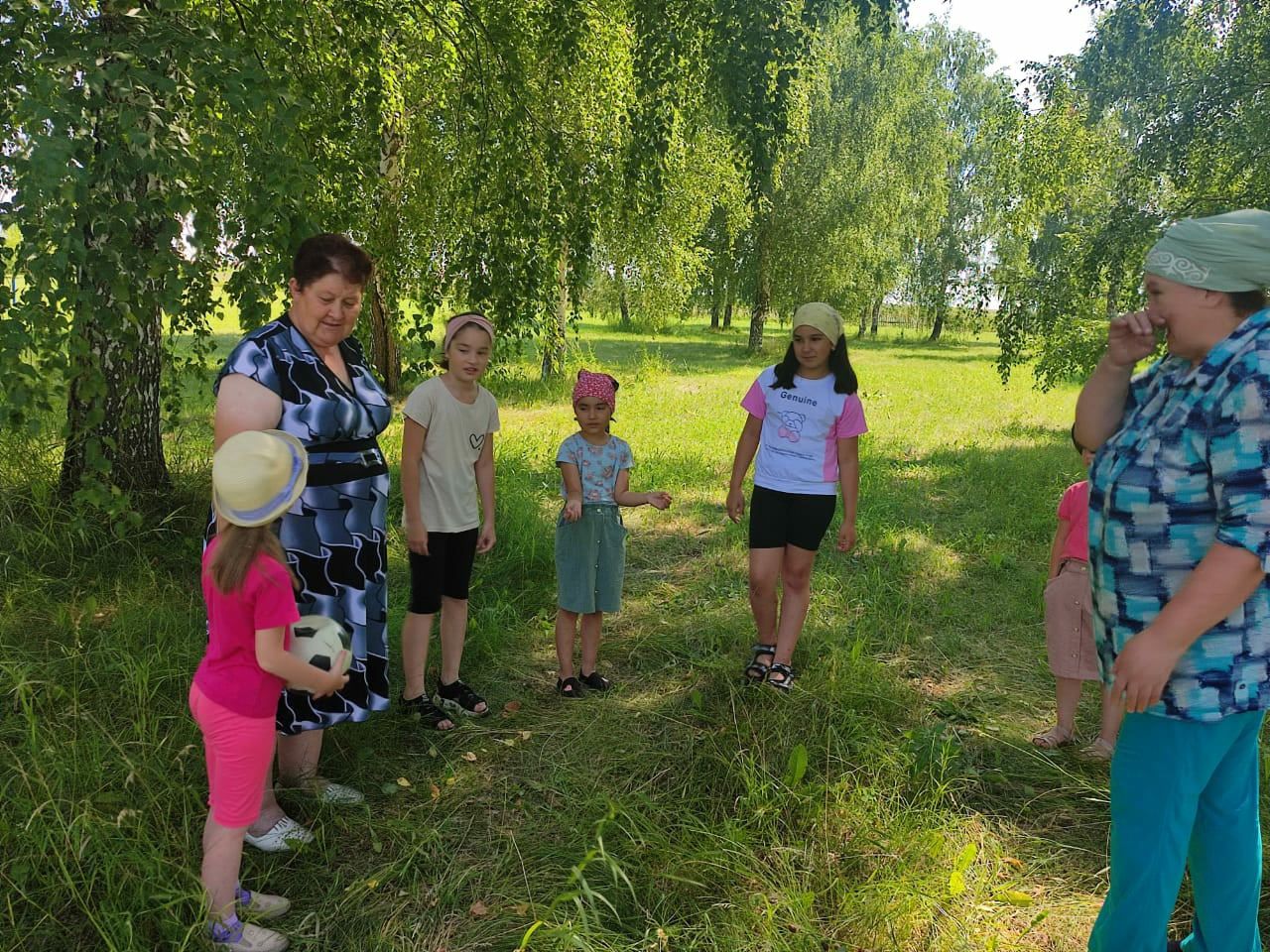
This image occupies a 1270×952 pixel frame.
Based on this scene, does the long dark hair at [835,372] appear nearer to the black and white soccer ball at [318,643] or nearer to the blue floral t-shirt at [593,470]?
Result: the blue floral t-shirt at [593,470]

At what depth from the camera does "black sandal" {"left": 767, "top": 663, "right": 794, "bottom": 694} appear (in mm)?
3721

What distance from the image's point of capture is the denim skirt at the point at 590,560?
12.0ft

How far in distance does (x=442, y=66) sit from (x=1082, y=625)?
6.57 meters

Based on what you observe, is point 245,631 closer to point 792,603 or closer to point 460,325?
point 460,325

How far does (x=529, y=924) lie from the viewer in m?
2.42

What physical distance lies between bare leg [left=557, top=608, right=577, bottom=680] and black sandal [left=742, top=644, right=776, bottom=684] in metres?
0.85

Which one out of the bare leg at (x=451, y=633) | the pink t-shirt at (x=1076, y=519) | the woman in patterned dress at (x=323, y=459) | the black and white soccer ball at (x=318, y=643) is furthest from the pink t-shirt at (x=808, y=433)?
the black and white soccer ball at (x=318, y=643)

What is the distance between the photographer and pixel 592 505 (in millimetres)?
3656

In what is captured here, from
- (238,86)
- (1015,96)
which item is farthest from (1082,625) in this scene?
(1015,96)

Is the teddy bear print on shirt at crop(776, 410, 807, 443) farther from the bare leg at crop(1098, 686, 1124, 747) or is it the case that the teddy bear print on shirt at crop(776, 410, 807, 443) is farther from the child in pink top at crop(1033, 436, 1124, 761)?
the bare leg at crop(1098, 686, 1124, 747)

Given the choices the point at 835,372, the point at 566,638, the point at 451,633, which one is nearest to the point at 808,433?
the point at 835,372

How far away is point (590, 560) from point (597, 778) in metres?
0.94

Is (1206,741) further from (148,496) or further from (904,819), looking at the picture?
(148,496)

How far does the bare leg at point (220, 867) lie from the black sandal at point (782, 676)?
228 cm
